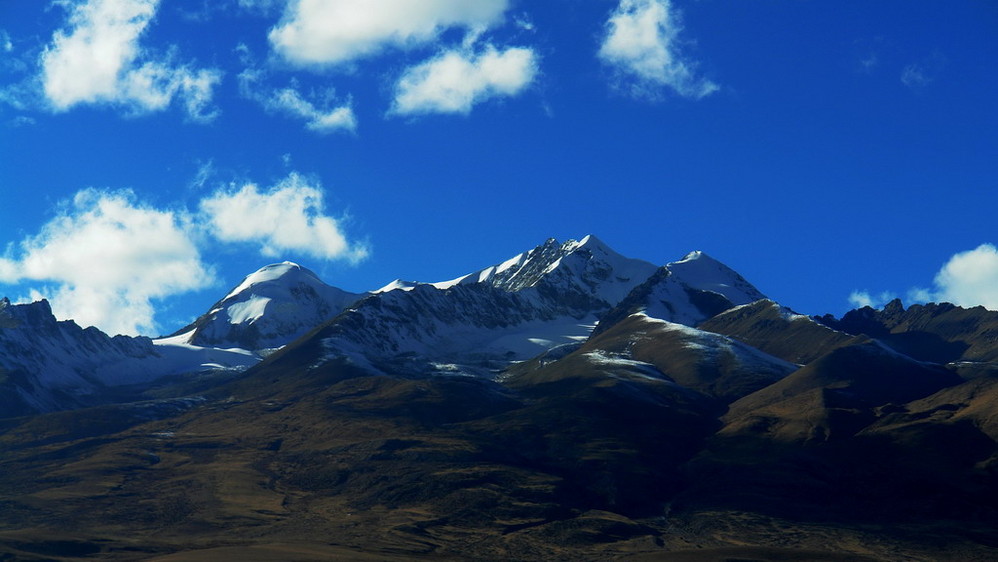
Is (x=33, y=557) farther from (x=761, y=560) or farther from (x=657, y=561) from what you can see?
(x=761, y=560)

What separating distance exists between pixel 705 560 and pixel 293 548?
209 feet

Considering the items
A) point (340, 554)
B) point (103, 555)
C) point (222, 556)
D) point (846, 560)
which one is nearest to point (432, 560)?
point (340, 554)

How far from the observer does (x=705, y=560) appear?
197 metres

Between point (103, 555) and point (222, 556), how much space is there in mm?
21152

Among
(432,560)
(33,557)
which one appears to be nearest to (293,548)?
(432,560)

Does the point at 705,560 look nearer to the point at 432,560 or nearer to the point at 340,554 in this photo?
the point at 432,560

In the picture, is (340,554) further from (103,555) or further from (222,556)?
(103,555)

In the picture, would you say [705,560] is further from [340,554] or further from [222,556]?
[222,556]

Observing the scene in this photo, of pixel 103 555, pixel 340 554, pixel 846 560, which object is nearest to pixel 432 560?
pixel 340 554

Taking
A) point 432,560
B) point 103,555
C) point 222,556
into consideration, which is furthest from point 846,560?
point 103,555

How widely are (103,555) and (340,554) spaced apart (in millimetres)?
36851

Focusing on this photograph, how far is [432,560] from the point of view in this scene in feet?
653

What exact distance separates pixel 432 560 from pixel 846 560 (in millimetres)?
64521

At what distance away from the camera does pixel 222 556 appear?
191 meters
